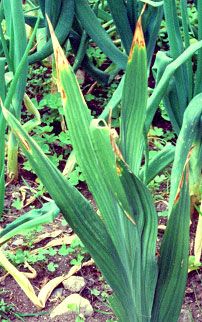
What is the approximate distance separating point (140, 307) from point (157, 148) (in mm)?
919

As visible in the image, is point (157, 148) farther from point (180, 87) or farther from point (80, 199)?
point (80, 199)

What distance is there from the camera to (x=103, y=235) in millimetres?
1309

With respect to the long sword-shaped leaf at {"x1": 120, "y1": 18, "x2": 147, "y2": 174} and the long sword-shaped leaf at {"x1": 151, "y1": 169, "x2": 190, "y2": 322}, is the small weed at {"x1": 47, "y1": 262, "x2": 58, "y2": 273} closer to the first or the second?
the long sword-shaped leaf at {"x1": 151, "y1": 169, "x2": 190, "y2": 322}

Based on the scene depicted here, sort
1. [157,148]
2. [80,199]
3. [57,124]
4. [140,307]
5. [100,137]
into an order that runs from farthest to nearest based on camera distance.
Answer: [57,124] → [157,148] → [140,307] → [80,199] → [100,137]

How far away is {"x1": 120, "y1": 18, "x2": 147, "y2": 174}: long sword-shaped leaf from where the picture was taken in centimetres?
125

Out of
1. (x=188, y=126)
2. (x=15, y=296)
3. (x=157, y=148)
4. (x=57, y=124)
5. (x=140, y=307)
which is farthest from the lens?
(x=57, y=124)

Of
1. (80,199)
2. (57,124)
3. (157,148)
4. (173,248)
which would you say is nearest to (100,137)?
(80,199)

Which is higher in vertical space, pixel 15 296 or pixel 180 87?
pixel 180 87

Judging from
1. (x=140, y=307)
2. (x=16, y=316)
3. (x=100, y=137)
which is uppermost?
(x=100, y=137)

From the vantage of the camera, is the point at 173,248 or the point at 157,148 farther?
the point at 157,148

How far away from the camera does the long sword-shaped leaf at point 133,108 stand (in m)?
1.25

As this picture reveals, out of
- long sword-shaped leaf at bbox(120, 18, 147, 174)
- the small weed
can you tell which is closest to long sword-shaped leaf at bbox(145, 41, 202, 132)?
long sword-shaped leaf at bbox(120, 18, 147, 174)

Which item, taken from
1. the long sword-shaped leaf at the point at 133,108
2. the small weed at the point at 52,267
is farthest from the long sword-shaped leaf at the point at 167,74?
the small weed at the point at 52,267

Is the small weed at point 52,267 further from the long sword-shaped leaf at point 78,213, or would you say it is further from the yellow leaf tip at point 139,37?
the yellow leaf tip at point 139,37
